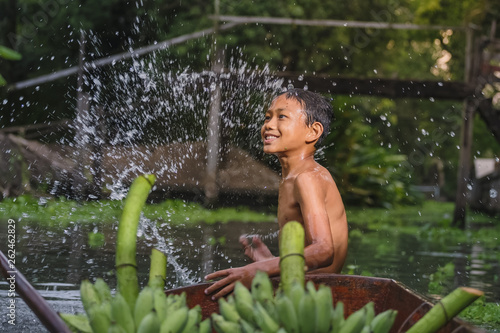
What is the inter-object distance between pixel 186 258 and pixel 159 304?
5574mm

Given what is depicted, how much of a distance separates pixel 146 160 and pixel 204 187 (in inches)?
70.1

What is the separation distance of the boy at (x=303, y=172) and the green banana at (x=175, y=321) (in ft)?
3.21

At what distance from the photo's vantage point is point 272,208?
17.8 metres

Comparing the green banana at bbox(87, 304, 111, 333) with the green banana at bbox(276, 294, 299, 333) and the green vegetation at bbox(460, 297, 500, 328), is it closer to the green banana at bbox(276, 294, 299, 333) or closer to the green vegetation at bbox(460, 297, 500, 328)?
the green banana at bbox(276, 294, 299, 333)

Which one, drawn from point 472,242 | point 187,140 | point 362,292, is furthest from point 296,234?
point 187,140

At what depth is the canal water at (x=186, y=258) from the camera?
18.6 ft

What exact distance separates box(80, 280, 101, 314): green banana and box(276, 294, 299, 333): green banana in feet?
1.71

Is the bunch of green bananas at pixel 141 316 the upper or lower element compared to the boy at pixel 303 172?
lower

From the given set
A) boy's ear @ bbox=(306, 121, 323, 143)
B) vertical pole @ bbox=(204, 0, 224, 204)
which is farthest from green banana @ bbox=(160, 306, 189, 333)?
vertical pole @ bbox=(204, 0, 224, 204)

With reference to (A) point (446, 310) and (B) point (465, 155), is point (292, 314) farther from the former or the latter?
(B) point (465, 155)

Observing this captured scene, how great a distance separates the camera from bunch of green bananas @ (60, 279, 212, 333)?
1809 millimetres

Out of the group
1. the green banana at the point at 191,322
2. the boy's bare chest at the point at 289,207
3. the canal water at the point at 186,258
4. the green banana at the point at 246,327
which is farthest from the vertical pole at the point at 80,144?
the green banana at the point at 246,327

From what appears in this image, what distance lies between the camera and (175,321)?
1837 millimetres

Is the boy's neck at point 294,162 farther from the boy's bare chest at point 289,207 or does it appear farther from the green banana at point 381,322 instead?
the green banana at point 381,322
